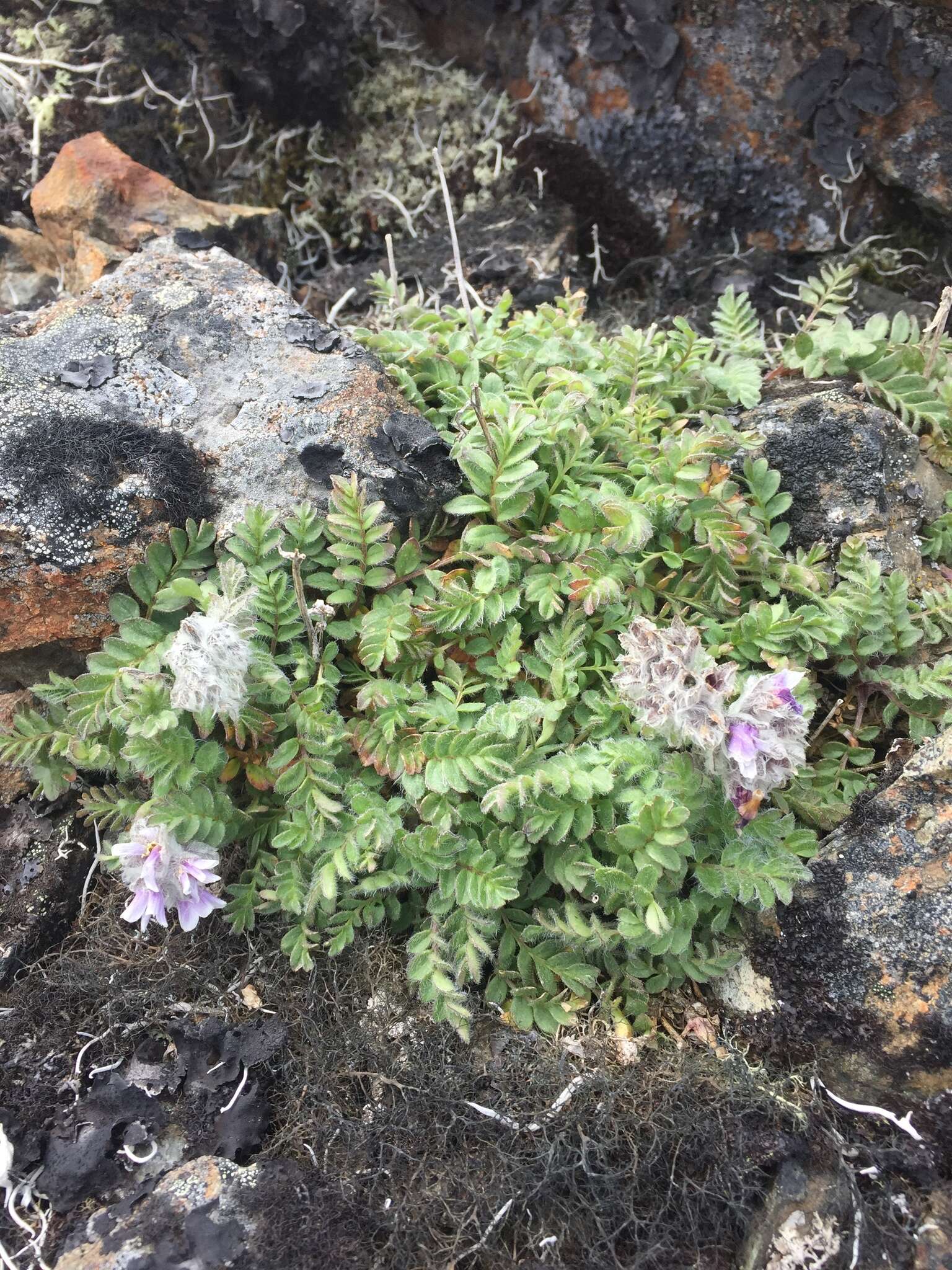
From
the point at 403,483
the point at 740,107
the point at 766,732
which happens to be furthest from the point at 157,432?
the point at 740,107

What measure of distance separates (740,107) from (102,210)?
104 inches

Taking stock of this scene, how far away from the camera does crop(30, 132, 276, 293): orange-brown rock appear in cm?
335

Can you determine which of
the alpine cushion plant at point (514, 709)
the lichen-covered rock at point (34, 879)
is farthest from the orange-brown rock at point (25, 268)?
the lichen-covered rock at point (34, 879)

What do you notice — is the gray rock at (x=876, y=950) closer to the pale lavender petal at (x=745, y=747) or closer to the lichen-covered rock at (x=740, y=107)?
the pale lavender petal at (x=745, y=747)

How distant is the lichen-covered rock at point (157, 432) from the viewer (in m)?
2.47

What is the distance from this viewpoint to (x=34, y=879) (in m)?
2.63

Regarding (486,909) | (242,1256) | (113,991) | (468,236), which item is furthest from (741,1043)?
(468,236)

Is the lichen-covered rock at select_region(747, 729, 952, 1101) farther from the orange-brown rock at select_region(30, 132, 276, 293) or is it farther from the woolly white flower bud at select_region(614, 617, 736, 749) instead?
the orange-brown rock at select_region(30, 132, 276, 293)

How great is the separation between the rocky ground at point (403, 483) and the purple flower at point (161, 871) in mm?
330

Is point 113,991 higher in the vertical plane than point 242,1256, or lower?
lower

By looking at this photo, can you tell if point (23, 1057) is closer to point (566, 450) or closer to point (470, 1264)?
point (470, 1264)

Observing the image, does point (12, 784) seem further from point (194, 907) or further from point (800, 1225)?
point (800, 1225)

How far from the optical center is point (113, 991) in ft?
8.02

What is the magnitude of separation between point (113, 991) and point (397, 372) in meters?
1.97
